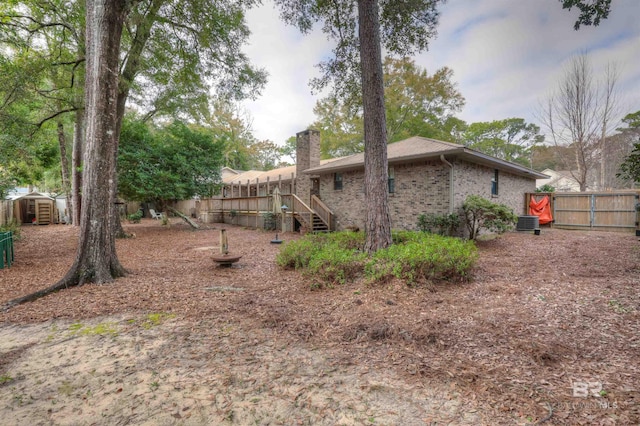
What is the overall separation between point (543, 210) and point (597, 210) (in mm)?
1922

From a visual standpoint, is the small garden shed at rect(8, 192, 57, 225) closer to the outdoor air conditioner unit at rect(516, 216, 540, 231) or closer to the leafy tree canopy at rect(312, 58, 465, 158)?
the leafy tree canopy at rect(312, 58, 465, 158)

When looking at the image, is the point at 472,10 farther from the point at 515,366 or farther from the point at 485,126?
the point at 485,126

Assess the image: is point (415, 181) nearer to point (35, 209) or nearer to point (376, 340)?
point (376, 340)

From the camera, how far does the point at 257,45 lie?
35.1 ft

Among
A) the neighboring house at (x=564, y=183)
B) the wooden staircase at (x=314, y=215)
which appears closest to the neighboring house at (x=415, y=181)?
the wooden staircase at (x=314, y=215)

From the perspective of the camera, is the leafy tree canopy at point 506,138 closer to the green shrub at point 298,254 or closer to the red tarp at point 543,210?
the red tarp at point 543,210

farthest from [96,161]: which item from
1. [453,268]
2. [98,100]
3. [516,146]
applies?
[516,146]

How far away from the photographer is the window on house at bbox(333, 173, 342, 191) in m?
13.7

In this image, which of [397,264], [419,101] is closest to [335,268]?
[397,264]

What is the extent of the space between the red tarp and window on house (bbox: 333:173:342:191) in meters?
9.73

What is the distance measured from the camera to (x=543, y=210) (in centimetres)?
1423

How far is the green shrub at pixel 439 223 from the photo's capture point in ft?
31.3

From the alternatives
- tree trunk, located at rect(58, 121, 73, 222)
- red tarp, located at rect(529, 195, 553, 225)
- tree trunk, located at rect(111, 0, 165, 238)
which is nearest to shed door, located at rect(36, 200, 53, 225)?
tree trunk, located at rect(58, 121, 73, 222)

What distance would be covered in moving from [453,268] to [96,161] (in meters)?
6.56
